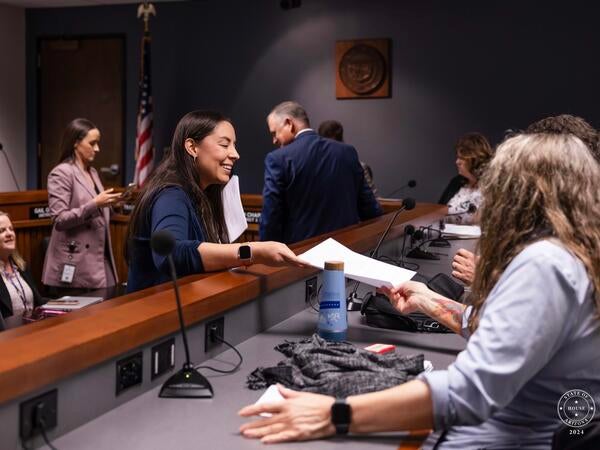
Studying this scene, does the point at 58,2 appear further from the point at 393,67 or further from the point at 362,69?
the point at 393,67

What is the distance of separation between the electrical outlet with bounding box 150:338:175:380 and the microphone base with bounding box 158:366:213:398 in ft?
0.16

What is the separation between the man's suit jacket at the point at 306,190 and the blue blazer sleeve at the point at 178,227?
183cm

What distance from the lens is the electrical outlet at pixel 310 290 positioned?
8.61 feet

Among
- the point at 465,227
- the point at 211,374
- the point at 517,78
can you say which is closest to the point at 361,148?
the point at 517,78

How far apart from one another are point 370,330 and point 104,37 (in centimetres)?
667

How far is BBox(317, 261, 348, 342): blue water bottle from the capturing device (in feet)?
7.13

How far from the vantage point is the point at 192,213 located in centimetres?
248

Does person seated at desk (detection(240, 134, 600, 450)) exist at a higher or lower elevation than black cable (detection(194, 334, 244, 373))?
higher

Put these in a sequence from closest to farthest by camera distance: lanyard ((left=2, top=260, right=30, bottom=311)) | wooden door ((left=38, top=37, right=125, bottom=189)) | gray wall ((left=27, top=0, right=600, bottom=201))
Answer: lanyard ((left=2, top=260, right=30, bottom=311)), gray wall ((left=27, top=0, right=600, bottom=201)), wooden door ((left=38, top=37, right=125, bottom=189))

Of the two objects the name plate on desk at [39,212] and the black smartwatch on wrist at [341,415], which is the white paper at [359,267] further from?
the name plate on desk at [39,212]

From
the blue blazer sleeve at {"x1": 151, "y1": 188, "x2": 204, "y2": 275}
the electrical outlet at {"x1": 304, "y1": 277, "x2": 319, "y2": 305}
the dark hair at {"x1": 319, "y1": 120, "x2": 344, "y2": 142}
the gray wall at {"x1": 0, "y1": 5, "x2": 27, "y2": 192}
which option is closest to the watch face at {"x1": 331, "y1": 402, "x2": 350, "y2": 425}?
the blue blazer sleeve at {"x1": 151, "y1": 188, "x2": 204, "y2": 275}

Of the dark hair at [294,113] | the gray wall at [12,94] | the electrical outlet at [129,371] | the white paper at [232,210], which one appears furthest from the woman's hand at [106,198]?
the gray wall at [12,94]

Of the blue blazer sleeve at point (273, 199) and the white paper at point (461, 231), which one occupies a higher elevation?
the blue blazer sleeve at point (273, 199)

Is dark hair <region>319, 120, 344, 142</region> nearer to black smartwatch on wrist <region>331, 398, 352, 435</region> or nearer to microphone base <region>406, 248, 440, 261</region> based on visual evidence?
microphone base <region>406, 248, 440, 261</region>
